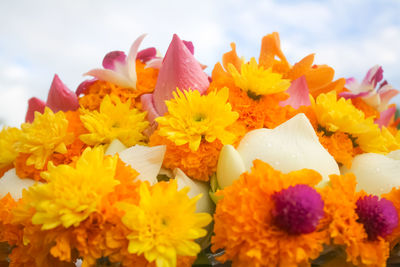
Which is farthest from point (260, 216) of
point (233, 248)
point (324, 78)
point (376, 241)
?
point (324, 78)

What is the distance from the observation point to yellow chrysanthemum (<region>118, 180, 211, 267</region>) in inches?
22.3

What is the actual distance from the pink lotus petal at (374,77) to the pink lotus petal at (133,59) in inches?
25.0

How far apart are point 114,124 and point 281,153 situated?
367 millimetres

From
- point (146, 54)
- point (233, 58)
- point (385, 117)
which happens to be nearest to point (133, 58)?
point (146, 54)

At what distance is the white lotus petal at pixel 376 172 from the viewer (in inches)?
28.7

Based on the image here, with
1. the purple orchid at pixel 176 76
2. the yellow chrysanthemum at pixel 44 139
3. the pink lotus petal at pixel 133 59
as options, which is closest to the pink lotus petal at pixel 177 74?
the purple orchid at pixel 176 76

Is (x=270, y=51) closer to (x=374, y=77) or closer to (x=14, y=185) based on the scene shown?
(x=374, y=77)

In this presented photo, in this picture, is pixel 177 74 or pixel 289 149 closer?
pixel 289 149

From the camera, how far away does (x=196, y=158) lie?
0.72m

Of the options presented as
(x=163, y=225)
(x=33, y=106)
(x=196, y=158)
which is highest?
(x=33, y=106)

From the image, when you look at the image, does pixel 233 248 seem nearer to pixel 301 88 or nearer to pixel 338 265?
pixel 338 265

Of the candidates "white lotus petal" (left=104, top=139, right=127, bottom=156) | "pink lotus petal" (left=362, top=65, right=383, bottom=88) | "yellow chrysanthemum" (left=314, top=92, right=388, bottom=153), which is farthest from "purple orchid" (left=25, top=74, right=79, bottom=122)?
"pink lotus petal" (left=362, top=65, right=383, bottom=88)

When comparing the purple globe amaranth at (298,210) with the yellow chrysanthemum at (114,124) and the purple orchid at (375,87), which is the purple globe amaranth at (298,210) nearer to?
the yellow chrysanthemum at (114,124)

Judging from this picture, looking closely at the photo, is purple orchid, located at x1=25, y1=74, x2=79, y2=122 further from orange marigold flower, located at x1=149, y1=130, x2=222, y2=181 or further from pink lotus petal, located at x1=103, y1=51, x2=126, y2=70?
orange marigold flower, located at x1=149, y1=130, x2=222, y2=181
